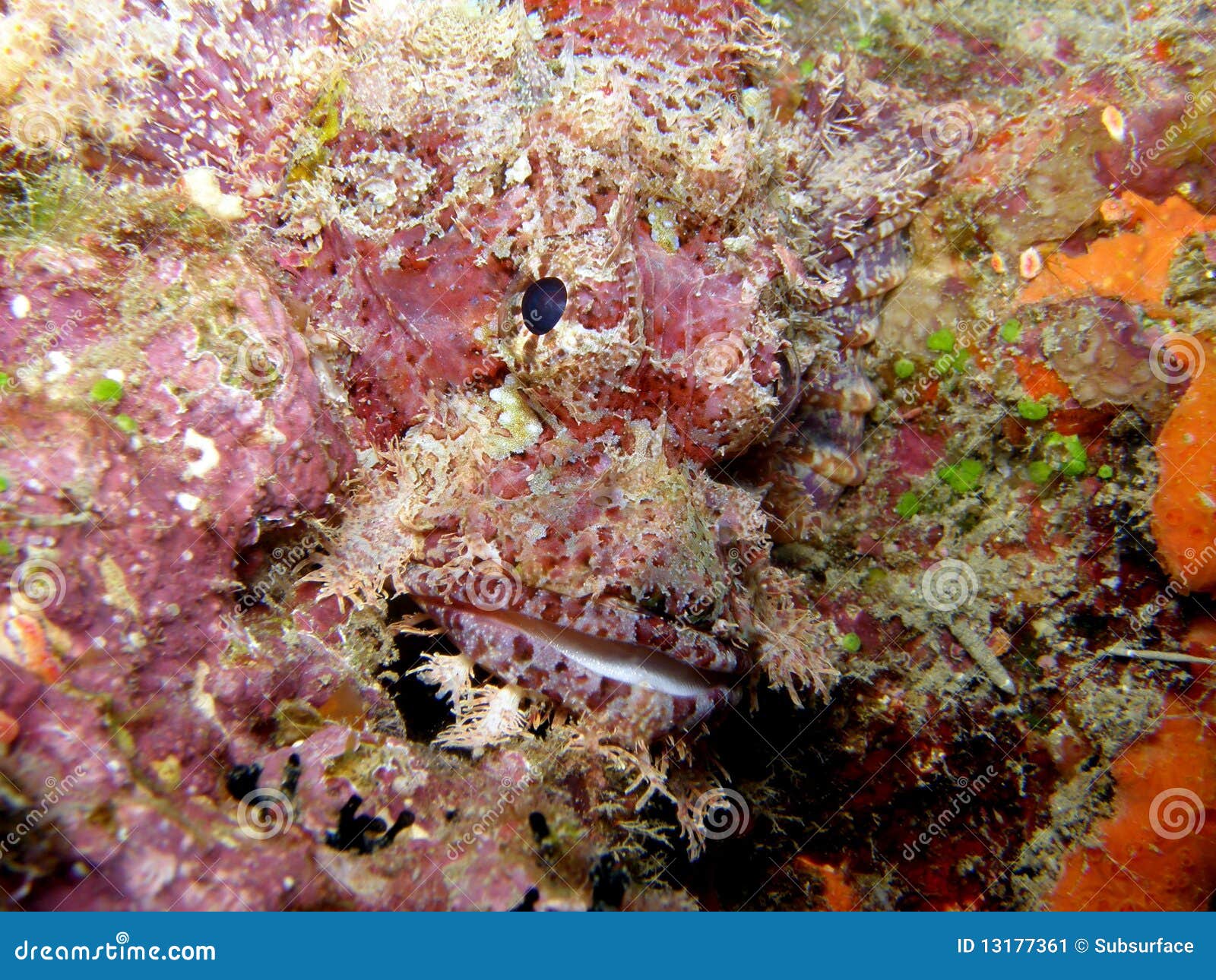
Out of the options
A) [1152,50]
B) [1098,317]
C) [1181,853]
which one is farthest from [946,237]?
[1181,853]

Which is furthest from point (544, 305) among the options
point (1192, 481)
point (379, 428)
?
point (1192, 481)

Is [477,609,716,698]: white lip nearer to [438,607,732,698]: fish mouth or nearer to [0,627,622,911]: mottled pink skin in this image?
[438,607,732,698]: fish mouth

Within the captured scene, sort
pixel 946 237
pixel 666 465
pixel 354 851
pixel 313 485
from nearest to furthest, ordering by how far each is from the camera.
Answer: pixel 354 851
pixel 313 485
pixel 666 465
pixel 946 237

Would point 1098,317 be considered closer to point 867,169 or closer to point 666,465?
point 867,169

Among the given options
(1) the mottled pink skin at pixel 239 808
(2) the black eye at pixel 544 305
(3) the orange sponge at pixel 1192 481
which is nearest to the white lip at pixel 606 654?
(1) the mottled pink skin at pixel 239 808

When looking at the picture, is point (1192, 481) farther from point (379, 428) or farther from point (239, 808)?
point (239, 808)
